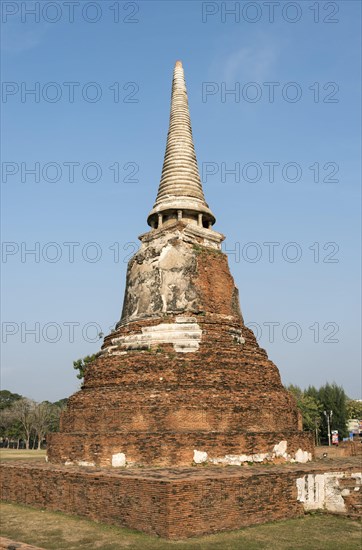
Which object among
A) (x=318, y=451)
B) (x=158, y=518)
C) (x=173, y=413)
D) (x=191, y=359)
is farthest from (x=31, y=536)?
(x=318, y=451)

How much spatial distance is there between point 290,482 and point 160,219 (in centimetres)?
1178

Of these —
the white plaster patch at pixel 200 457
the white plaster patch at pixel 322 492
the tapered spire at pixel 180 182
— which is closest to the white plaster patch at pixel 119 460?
the white plaster patch at pixel 200 457

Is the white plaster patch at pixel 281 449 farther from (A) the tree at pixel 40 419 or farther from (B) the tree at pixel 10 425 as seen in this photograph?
(B) the tree at pixel 10 425

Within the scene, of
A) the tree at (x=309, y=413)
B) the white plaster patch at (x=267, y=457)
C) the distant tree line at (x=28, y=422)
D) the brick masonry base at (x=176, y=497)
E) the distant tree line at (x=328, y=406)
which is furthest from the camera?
the distant tree line at (x=28, y=422)

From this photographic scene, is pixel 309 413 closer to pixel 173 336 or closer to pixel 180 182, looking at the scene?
pixel 180 182

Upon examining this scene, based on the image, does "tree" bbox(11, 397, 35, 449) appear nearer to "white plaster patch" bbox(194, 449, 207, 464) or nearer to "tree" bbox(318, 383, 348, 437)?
"tree" bbox(318, 383, 348, 437)

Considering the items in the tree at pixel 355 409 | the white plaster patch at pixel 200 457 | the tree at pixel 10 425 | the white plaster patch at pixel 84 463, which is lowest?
the tree at pixel 10 425

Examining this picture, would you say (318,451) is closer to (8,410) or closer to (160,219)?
(160,219)

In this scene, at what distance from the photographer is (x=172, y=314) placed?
17.6 metres

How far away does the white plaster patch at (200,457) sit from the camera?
13516 millimetres

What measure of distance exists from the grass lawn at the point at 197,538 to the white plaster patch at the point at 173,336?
6.07 meters

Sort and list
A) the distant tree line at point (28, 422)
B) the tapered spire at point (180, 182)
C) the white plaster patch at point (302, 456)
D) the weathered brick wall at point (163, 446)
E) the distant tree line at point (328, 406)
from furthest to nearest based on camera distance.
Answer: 1. the distant tree line at point (28, 422)
2. the distant tree line at point (328, 406)
3. the tapered spire at point (180, 182)
4. the white plaster patch at point (302, 456)
5. the weathered brick wall at point (163, 446)

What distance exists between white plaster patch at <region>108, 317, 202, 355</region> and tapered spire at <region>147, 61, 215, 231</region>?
520 cm

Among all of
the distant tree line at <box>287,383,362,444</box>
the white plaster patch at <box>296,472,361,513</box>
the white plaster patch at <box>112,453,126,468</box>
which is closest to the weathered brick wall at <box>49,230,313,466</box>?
the white plaster patch at <box>112,453,126,468</box>
